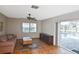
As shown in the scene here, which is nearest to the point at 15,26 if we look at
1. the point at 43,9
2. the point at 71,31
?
the point at 71,31

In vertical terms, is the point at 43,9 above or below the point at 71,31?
above

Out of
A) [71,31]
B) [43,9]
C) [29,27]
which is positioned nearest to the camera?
[43,9]

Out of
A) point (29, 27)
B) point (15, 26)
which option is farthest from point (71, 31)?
point (15, 26)

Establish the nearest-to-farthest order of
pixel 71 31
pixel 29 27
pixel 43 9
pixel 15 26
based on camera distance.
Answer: pixel 43 9 < pixel 71 31 < pixel 15 26 < pixel 29 27

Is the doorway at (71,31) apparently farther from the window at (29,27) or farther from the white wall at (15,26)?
the white wall at (15,26)

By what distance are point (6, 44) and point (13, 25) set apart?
19.9 feet

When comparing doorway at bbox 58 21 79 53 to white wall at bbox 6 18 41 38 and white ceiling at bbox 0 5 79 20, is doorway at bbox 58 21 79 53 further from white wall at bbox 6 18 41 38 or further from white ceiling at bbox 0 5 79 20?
white wall at bbox 6 18 41 38

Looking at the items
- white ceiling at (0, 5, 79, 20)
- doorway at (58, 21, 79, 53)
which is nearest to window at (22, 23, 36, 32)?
doorway at (58, 21, 79, 53)

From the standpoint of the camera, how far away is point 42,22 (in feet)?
36.3

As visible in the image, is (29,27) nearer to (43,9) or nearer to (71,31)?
(71,31)

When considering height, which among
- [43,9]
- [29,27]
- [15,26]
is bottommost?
[29,27]

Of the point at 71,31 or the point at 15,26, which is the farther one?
the point at 15,26
